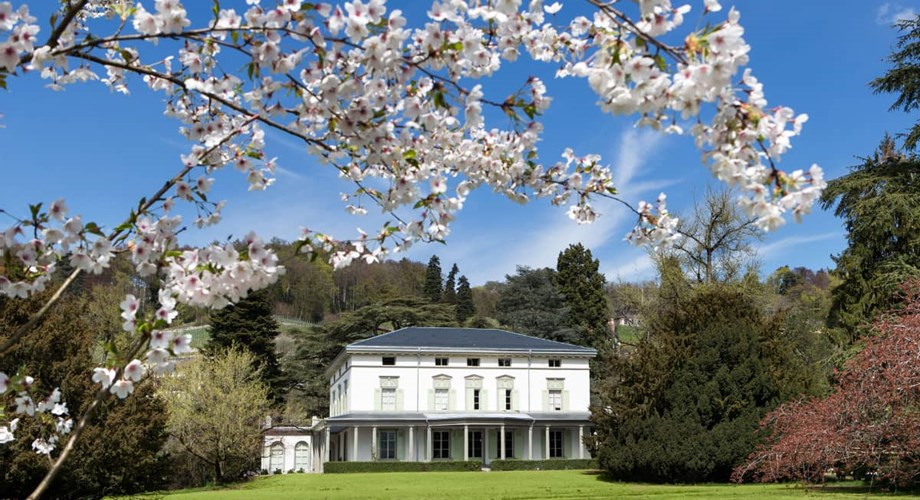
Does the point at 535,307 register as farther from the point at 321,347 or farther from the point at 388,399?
the point at 388,399

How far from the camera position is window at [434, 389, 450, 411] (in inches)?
1369

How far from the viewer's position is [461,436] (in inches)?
1367

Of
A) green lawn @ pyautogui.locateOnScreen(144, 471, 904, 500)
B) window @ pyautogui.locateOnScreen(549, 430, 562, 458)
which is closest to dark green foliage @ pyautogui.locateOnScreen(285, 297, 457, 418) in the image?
window @ pyautogui.locateOnScreen(549, 430, 562, 458)

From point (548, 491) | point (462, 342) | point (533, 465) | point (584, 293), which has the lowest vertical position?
point (533, 465)

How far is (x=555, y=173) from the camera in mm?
4430

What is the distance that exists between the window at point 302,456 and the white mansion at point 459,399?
2.65 meters

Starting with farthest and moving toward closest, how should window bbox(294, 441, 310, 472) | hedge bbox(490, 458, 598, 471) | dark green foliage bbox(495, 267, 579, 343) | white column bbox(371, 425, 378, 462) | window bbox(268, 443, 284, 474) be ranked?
dark green foliage bbox(495, 267, 579, 343)
window bbox(294, 441, 310, 472)
window bbox(268, 443, 284, 474)
white column bbox(371, 425, 378, 462)
hedge bbox(490, 458, 598, 471)

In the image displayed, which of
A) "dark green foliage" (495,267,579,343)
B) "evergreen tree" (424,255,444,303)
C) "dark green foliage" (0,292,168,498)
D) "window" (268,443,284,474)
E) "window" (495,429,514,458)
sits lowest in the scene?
"window" (268,443,284,474)

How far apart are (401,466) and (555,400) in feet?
28.3

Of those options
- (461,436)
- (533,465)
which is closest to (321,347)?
(461,436)

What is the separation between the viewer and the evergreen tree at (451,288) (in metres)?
61.9

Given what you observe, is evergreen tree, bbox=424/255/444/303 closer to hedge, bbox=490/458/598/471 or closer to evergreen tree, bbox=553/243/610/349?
evergreen tree, bbox=553/243/610/349

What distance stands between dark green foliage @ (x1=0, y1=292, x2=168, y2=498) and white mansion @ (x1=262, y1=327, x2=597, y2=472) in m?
18.9

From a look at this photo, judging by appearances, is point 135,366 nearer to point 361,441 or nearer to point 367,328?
point 361,441
